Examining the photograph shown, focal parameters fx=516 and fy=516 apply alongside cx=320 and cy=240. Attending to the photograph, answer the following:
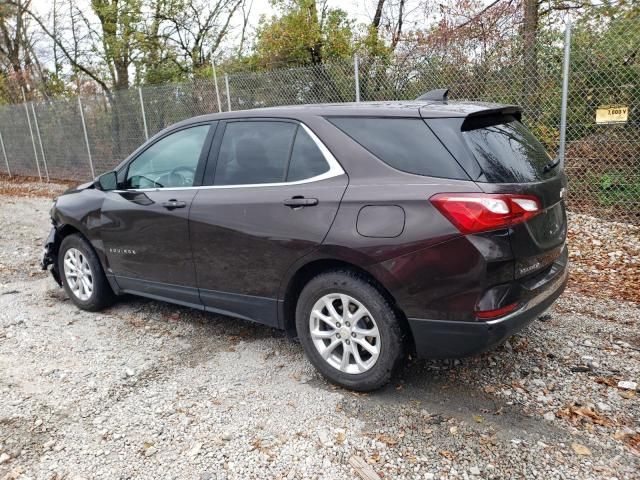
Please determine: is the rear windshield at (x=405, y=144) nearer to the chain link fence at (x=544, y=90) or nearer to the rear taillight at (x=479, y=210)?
the rear taillight at (x=479, y=210)

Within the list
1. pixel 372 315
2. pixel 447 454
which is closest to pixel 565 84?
pixel 372 315

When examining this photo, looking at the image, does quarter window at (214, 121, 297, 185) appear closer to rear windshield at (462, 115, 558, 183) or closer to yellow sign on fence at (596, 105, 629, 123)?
rear windshield at (462, 115, 558, 183)

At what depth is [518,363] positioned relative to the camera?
3.49 meters

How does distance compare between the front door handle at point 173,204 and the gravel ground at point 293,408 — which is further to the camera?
the front door handle at point 173,204

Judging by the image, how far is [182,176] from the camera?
402 centimetres

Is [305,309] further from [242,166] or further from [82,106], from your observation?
[82,106]

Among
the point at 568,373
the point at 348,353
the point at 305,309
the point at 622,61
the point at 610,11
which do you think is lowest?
the point at 568,373

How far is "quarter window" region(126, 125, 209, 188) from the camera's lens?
397 cm

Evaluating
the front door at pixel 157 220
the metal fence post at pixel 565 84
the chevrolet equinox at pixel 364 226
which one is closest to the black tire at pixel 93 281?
the front door at pixel 157 220

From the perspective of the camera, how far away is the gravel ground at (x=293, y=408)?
2.61m

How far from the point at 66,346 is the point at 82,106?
34.3 ft

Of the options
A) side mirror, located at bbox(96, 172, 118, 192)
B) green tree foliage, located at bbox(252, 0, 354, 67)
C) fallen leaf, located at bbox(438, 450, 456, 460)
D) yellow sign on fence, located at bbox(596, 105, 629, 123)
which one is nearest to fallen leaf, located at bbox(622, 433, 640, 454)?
fallen leaf, located at bbox(438, 450, 456, 460)

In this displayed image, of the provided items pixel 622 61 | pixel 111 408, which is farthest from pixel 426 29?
pixel 111 408

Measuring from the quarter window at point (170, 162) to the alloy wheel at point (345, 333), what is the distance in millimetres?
1514
